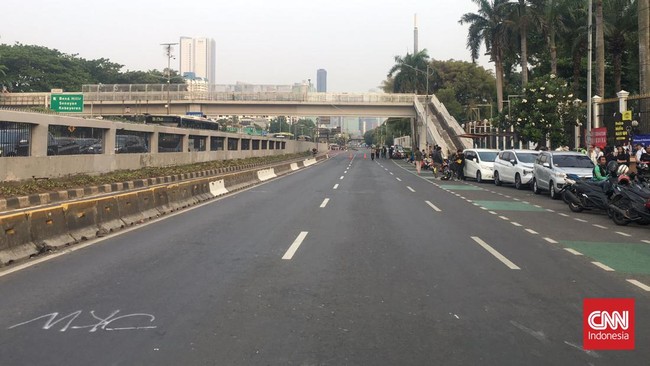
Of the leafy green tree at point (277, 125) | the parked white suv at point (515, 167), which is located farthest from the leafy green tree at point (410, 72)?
the leafy green tree at point (277, 125)

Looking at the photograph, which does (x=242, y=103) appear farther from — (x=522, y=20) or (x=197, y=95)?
(x=522, y=20)

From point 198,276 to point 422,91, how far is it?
233 ft

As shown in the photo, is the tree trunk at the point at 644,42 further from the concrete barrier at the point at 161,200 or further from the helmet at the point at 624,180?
the concrete barrier at the point at 161,200

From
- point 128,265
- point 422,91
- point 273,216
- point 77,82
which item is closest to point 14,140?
point 273,216

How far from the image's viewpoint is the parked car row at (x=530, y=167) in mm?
18250

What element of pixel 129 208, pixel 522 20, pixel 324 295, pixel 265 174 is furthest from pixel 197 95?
pixel 324 295

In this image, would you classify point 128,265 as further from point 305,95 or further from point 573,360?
point 305,95

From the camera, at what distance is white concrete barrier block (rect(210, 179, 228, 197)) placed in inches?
741

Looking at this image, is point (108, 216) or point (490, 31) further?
point (490, 31)

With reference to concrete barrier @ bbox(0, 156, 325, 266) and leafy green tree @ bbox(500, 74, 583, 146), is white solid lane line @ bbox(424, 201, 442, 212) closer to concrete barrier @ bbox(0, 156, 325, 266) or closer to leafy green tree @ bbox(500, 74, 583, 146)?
concrete barrier @ bbox(0, 156, 325, 266)

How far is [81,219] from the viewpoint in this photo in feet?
32.0

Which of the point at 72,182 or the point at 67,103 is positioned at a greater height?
the point at 67,103

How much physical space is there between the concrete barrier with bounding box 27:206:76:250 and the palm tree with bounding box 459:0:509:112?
38253 mm

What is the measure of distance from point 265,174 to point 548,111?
52.2 feet
